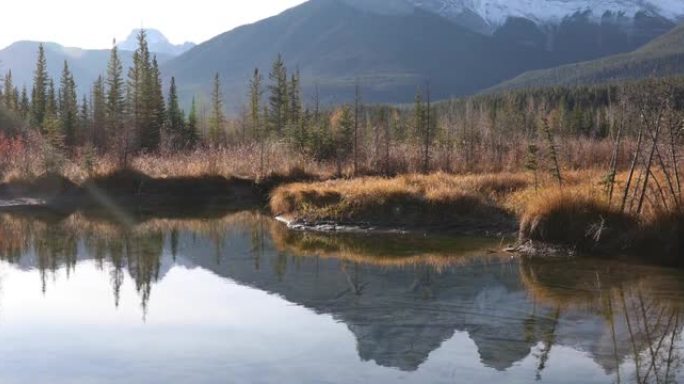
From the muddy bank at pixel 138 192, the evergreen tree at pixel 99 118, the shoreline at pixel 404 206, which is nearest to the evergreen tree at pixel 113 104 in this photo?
the evergreen tree at pixel 99 118

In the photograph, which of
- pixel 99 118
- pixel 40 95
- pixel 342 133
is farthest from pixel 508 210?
pixel 40 95

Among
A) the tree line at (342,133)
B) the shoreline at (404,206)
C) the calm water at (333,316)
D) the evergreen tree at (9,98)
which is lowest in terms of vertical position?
the calm water at (333,316)

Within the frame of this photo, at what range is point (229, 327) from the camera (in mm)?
9836

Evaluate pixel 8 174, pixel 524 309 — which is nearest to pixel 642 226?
pixel 524 309

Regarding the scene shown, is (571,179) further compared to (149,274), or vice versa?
(571,179)

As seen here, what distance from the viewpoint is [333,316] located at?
10391mm

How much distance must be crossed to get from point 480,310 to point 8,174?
2353 cm

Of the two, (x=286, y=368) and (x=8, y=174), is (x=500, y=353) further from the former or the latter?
(x=8, y=174)

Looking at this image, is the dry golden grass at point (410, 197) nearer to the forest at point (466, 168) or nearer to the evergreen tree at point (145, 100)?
the forest at point (466, 168)

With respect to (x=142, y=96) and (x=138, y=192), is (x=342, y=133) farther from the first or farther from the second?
(x=142, y=96)

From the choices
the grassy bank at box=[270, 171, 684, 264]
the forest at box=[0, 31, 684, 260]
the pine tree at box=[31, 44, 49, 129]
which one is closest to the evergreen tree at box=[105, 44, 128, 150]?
the pine tree at box=[31, 44, 49, 129]

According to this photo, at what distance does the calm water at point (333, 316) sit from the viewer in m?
8.02

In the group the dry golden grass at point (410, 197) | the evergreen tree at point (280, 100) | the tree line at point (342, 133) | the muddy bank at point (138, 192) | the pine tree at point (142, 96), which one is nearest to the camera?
the dry golden grass at point (410, 197)

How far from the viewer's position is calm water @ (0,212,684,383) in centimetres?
802
